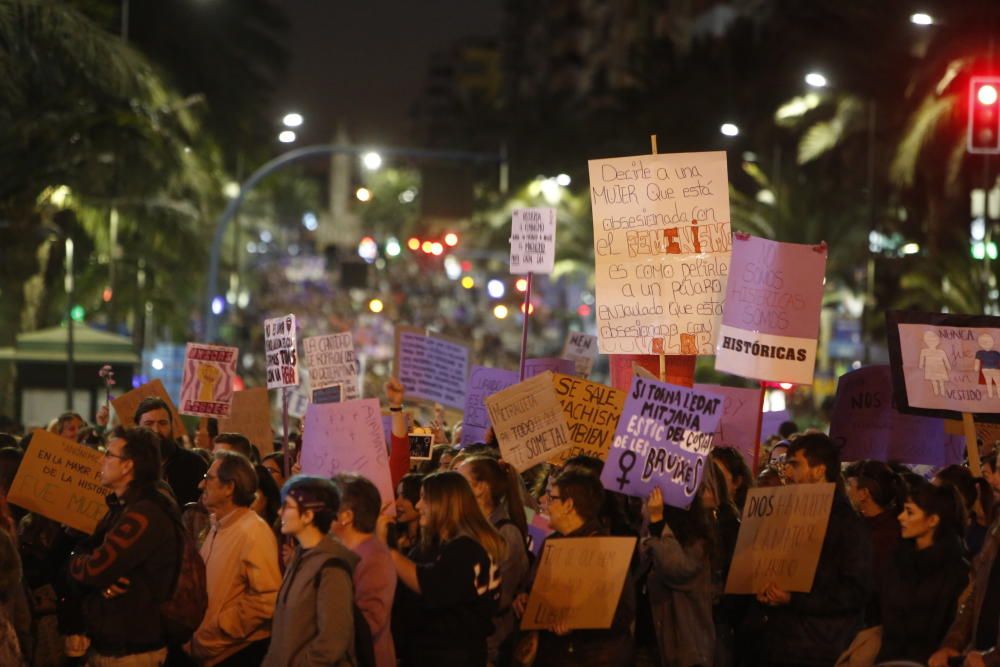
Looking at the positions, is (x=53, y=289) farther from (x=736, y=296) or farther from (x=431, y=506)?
(x=431, y=506)

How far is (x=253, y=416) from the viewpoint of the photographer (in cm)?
1255

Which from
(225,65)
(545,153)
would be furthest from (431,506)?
(545,153)

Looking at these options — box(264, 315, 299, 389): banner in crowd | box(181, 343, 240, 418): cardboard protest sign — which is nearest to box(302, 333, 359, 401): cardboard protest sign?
box(181, 343, 240, 418): cardboard protest sign

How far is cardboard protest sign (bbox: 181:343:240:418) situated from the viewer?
41.4 ft

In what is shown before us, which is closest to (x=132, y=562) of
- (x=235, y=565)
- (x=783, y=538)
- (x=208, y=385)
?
(x=235, y=565)

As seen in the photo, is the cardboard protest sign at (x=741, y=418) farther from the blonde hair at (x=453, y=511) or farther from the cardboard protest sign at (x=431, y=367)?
the blonde hair at (x=453, y=511)

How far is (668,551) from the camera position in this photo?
7531mm

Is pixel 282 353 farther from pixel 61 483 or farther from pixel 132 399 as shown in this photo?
pixel 61 483

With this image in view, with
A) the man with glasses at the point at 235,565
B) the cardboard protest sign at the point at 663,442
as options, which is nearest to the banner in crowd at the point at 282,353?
the man with glasses at the point at 235,565

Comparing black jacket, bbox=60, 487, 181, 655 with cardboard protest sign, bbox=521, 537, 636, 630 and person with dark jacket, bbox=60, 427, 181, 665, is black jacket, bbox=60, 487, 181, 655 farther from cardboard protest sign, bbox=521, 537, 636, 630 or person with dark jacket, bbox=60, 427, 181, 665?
cardboard protest sign, bbox=521, 537, 636, 630

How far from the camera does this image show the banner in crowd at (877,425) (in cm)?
1148

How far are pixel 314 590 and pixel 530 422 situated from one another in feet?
8.07

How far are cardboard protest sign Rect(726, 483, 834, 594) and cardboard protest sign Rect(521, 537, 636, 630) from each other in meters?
0.95

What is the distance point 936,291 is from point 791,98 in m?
15.4
